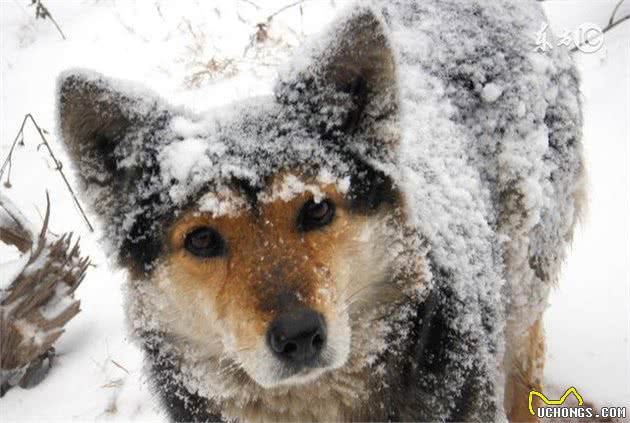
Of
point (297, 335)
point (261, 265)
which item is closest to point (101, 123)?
point (261, 265)

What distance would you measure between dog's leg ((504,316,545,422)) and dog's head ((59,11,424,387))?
4.00 feet

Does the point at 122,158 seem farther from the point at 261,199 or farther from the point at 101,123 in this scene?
the point at 261,199

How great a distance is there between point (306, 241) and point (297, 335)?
0.32 m

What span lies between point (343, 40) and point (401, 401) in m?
1.23

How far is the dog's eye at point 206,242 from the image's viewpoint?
1977 mm

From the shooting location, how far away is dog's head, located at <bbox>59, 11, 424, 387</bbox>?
1879mm

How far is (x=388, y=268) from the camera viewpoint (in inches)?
83.7

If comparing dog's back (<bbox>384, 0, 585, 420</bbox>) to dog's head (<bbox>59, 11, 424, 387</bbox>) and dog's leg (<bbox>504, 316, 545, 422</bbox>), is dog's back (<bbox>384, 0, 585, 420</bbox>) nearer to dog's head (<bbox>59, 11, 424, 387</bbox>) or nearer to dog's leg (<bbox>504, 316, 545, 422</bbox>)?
dog's leg (<bbox>504, 316, 545, 422</bbox>)

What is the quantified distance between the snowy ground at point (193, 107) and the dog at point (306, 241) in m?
0.34

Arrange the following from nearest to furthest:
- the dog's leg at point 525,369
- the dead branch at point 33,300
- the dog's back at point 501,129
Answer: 1. the dog's back at point 501,129
2. the dog's leg at point 525,369
3. the dead branch at point 33,300

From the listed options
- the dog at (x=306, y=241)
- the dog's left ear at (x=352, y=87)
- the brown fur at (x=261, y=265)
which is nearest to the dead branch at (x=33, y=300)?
the dog at (x=306, y=241)

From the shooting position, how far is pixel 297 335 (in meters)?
1.78

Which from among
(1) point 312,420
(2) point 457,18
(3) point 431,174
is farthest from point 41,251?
(2) point 457,18

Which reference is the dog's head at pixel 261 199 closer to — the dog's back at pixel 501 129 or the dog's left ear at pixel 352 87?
the dog's left ear at pixel 352 87
